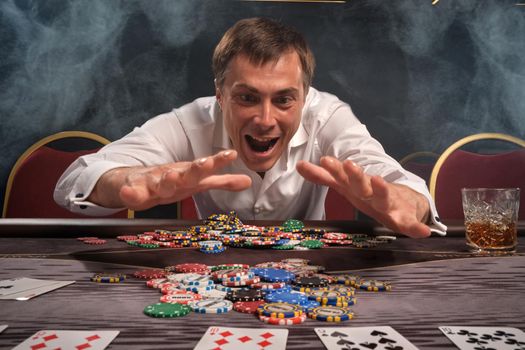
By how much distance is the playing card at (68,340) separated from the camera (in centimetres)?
61

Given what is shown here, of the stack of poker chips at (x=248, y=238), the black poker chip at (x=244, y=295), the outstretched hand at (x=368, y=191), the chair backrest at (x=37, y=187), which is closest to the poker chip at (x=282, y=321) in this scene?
the black poker chip at (x=244, y=295)

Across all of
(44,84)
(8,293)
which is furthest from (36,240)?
(44,84)

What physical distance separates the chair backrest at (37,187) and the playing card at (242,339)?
2.11 meters

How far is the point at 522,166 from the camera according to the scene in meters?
2.91

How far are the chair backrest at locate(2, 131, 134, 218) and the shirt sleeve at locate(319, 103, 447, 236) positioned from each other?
1.15 metres

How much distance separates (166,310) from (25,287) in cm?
32

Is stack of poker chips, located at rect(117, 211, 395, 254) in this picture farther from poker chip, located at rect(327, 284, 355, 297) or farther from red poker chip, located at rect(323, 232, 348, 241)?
poker chip, located at rect(327, 284, 355, 297)

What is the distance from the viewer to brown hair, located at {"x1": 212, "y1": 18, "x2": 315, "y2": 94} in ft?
6.71

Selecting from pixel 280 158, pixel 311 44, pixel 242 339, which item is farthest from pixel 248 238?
pixel 311 44

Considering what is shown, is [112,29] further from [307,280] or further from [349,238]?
[307,280]

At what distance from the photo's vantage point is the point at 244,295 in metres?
0.83

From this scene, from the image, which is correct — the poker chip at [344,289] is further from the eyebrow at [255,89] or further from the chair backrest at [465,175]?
the chair backrest at [465,175]

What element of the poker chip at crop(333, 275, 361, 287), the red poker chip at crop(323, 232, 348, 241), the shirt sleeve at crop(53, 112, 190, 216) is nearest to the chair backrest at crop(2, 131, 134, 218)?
the shirt sleeve at crop(53, 112, 190, 216)

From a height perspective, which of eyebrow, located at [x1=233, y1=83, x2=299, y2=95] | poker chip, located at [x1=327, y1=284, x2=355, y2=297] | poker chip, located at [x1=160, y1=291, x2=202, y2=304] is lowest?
poker chip, located at [x1=160, y1=291, x2=202, y2=304]
